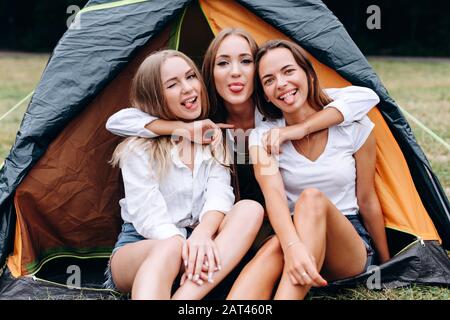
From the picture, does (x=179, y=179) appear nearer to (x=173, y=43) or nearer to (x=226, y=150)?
(x=226, y=150)

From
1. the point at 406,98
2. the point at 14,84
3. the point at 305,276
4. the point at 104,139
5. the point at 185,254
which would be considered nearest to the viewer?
the point at 305,276

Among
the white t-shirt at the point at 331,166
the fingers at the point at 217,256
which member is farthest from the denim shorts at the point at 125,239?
the white t-shirt at the point at 331,166

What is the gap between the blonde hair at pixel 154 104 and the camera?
216 centimetres

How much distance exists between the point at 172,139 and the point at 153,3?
0.58 metres

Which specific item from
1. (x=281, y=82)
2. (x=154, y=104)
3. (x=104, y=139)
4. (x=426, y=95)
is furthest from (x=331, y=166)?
(x=426, y=95)

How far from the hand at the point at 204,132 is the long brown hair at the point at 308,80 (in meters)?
0.20

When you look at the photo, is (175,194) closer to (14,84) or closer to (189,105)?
(189,105)

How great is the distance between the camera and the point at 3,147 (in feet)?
14.1

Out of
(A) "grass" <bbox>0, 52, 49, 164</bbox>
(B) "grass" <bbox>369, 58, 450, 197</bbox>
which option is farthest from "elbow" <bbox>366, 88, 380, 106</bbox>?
(A) "grass" <bbox>0, 52, 49, 164</bbox>

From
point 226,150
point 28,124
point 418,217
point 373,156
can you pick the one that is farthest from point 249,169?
point 28,124

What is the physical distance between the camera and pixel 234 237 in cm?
195

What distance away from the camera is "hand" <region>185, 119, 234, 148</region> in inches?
85.6

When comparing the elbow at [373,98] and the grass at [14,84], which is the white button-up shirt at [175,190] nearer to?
the elbow at [373,98]

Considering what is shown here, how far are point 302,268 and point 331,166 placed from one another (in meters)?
0.49
